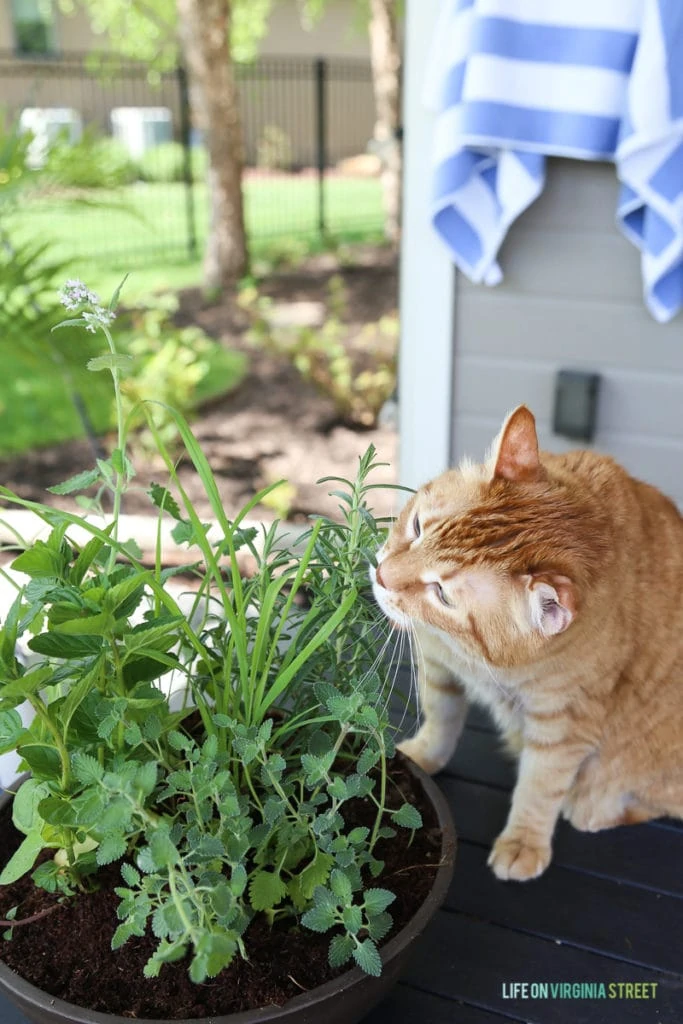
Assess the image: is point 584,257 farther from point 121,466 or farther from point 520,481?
point 121,466

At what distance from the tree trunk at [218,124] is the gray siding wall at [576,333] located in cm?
351

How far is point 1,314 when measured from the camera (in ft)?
6.92

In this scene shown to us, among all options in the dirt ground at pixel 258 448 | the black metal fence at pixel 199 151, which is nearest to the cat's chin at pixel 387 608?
the dirt ground at pixel 258 448

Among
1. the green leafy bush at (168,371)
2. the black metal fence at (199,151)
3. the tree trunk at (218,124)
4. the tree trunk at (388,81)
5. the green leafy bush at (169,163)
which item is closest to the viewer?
the green leafy bush at (168,371)

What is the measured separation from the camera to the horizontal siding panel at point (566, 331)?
Answer: 86.4 inches

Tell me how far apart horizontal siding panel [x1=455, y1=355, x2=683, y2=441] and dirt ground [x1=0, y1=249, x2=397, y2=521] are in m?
0.78

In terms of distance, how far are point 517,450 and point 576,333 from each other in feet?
4.13

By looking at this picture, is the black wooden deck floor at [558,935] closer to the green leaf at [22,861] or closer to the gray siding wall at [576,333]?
the green leaf at [22,861]

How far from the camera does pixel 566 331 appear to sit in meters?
2.26

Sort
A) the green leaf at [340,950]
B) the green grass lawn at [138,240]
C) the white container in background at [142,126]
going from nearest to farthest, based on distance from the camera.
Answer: the green leaf at [340,950]
the green grass lawn at [138,240]
the white container in background at [142,126]

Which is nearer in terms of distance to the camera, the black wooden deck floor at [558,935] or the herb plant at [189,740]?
the herb plant at [189,740]

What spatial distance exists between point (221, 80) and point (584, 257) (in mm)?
3763

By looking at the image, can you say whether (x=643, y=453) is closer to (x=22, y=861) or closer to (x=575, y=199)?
(x=575, y=199)

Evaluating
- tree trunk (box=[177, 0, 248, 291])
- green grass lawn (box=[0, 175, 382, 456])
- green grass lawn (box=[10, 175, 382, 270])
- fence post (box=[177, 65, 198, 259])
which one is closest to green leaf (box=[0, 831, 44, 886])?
green grass lawn (box=[0, 175, 382, 456])
